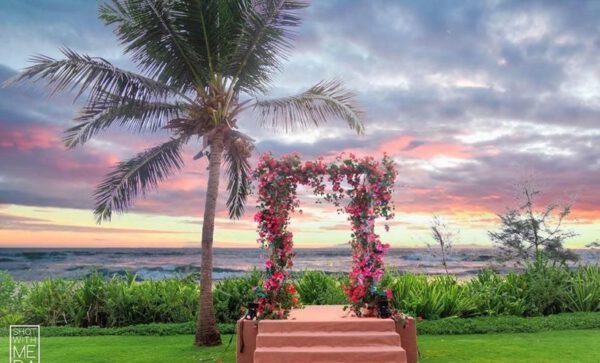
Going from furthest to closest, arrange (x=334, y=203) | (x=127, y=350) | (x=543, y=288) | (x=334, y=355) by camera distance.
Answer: (x=543, y=288)
(x=127, y=350)
(x=334, y=203)
(x=334, y=355)

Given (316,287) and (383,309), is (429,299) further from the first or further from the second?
(383,309)

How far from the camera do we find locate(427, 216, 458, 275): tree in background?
14.5 m

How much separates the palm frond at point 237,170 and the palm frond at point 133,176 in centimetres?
113

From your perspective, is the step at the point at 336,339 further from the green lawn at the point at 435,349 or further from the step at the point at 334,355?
the green lawn at the point at 435,349

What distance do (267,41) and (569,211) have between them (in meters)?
9.58

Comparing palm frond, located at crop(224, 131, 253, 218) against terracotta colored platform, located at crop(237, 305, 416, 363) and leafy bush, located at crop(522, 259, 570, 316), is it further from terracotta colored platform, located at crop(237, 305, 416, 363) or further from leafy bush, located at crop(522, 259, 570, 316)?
leafy bush, located at crop(522, 259, 570, 316)

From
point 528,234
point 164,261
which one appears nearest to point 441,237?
point 528,234

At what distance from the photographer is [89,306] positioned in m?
12.1

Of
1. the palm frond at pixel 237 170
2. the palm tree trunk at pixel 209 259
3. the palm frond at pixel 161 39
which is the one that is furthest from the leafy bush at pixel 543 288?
the palm frond at pixel 161 39

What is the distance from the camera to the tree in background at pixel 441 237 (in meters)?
14.5

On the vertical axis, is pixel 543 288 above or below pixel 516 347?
above

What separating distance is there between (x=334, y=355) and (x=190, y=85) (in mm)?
5758

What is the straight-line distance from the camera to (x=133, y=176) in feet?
33.9

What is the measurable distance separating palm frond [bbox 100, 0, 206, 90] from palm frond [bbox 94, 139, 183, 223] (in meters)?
1.34
